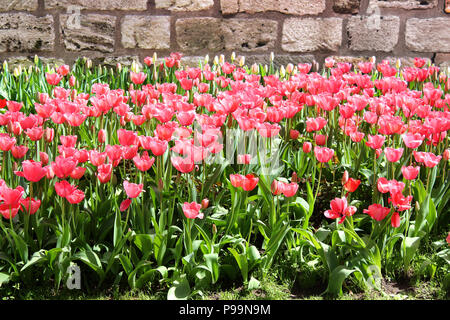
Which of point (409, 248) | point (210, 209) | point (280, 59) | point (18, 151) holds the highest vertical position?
point (280, 59)

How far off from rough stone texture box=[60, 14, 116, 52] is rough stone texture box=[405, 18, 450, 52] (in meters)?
2.76

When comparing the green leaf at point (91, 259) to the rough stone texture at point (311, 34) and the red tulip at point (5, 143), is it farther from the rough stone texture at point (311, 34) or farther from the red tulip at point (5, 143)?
the rough stone texture at point (311, 34)

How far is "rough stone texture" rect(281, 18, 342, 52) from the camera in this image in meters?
5.18

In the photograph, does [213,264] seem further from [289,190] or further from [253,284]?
[289,190]

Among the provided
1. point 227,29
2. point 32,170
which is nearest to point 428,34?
point 227,29

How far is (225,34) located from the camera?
5207 millimetres

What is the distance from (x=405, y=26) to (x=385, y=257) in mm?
3616

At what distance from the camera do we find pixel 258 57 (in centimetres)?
529

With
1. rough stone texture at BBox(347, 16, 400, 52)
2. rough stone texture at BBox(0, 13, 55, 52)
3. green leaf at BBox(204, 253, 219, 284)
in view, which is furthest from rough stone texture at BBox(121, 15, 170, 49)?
green leaf at BBox(204, 253, 219, 284)

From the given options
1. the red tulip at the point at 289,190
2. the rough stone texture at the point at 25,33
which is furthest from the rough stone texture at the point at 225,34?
the red tulip at the point at 289,190

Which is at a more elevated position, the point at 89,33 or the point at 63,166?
the point at 89,33

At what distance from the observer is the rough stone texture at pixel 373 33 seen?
17.1 ft

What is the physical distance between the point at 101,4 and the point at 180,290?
12.5 feet
